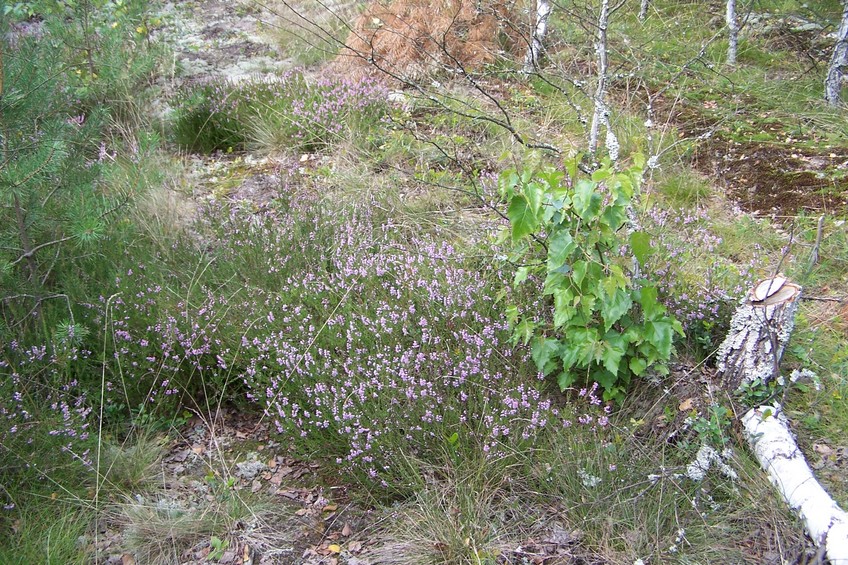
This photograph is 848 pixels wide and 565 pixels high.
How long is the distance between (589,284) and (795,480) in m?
1.11

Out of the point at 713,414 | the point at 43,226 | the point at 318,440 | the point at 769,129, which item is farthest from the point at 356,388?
the point at 769,129

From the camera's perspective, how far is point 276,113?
19.5 feet

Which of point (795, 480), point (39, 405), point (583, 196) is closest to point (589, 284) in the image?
point (583, 196)

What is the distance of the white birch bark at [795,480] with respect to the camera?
2334mm

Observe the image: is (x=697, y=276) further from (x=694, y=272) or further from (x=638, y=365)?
(x=638, y=365)

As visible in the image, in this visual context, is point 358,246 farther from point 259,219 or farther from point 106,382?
point 106,382

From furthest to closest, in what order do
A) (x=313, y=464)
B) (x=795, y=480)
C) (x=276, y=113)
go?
(x=276, y=113)
(x=313, y=464)
(x=795, y=480)

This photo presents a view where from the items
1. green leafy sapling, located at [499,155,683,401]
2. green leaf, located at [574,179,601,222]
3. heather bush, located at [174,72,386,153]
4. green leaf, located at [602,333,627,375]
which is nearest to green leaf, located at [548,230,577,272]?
green leafy sapling, located at [499,155,683,401]

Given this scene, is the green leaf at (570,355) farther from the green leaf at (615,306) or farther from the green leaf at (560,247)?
the green leaf at (560,247)

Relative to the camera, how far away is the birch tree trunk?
551cm

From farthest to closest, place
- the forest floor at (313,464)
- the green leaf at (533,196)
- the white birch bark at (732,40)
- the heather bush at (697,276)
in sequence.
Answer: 1. the white birch bark at (732,40)
2. the heather bush at (697,276)
3. the forest floor at (313,464)
4. the green leaf at (533,196)

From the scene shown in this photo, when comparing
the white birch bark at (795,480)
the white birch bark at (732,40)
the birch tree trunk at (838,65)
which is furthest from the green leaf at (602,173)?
the white birch bark at (732,40)

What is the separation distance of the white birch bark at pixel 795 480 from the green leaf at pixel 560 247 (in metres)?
1.06

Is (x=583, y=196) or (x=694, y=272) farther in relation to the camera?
(x=694, y=272)
